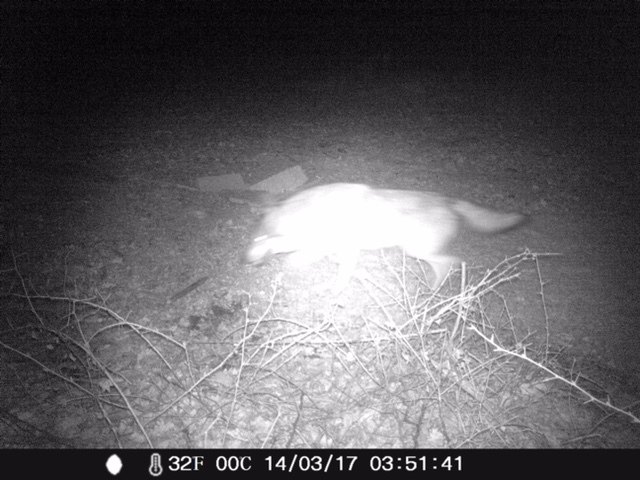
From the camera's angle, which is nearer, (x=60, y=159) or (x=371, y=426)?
(x=371, y=426)

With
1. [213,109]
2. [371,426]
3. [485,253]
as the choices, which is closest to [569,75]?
[485,253]

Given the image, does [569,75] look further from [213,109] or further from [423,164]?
[213,109]

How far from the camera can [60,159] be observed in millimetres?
3889

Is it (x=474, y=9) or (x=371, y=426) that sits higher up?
(x=474, y=9)

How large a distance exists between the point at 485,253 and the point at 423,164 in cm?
121
